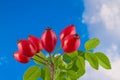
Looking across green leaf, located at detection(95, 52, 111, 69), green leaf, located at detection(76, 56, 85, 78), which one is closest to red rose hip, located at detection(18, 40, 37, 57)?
green leaf, located at detection(76, 56, 85, 78)

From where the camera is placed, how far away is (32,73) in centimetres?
193

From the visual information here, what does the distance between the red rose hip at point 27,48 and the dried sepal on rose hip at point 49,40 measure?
0.08 metres

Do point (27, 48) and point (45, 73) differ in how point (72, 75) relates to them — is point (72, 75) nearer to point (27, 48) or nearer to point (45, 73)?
point (45, 73)

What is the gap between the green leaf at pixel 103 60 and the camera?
1.99 metres

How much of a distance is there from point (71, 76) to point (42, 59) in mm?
265

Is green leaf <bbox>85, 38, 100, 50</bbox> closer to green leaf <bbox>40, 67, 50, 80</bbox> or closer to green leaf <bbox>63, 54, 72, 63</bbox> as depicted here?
green leaf <bbox>63, 54, 72, 63</bbox>

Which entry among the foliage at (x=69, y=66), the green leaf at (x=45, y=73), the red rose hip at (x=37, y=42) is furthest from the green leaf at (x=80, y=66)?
the red rose hip at (x=37, y=42)

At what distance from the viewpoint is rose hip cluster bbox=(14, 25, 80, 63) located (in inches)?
64.4

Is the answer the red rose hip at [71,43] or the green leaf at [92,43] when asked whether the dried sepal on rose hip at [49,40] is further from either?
the green leaf at [92,43]

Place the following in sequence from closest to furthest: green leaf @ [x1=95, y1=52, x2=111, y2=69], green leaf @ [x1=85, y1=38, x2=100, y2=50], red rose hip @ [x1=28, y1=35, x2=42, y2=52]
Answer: red rose hip @ [x1=28, y1=35, x2=42, y2=52], green leaf @ [x1=95, y1=52, x2=111, y2=69], green leaf @ [x1=85, y1=38, x2=100, y2=50]

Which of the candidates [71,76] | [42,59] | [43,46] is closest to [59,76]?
[71,76]

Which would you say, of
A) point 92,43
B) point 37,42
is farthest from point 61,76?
point 92,43

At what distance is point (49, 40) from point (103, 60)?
572mm

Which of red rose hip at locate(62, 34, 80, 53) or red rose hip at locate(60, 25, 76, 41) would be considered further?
red rose hip at locate(60, 25, 76, 41)
